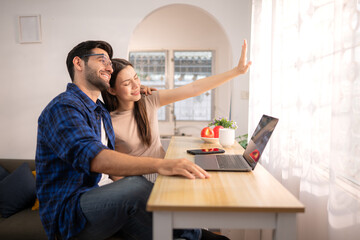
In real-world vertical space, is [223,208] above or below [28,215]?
above

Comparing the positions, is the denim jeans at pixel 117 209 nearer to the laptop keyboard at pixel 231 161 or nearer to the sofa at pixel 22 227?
the laptop keyboard at pixel 231 161

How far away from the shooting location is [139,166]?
3.89ft

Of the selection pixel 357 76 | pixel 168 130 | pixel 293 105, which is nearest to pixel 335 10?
pixel 357 76

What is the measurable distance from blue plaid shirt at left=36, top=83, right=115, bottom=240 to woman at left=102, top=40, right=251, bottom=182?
0.54m

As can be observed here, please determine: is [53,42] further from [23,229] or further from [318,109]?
[318,109]

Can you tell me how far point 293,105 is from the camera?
1612 millimetres

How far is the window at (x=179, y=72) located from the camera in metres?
5.66

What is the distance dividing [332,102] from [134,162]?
2.76ft

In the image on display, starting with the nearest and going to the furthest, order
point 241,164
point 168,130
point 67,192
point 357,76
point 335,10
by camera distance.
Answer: point 357,76, point 335,10, point 67,192, point 241,164, point 168,130

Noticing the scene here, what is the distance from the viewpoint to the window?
5.66m

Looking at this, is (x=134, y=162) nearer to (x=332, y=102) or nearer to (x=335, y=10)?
(x=332, y=102)

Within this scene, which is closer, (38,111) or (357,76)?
(357,76)

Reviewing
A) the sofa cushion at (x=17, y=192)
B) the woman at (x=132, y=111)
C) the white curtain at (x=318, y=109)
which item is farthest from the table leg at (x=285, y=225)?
the sofa cushion at (x=17, y=192)

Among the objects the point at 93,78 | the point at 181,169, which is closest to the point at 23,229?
the point at 93,78
